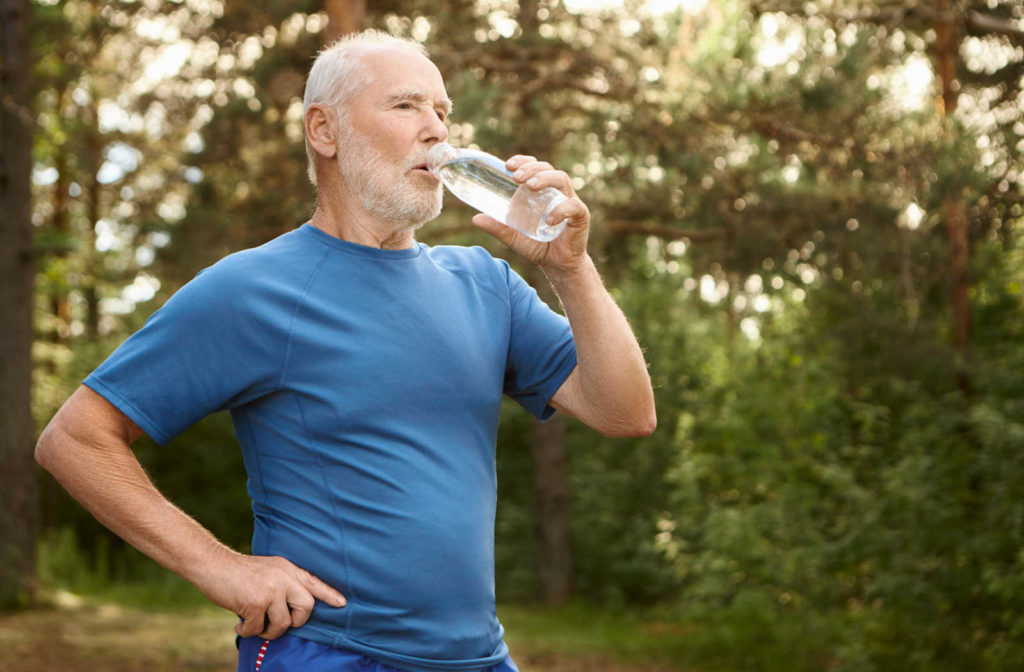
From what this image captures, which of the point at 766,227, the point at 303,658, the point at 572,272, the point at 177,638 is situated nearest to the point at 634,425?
the point at 572,272

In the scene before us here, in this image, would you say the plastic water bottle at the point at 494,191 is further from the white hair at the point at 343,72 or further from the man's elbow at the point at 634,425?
the man's elbow at the point at 634,425

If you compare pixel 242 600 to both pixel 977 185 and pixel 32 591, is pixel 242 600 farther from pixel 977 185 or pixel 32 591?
pixel 32 591

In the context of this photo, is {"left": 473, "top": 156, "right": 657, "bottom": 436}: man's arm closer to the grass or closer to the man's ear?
the man's ear

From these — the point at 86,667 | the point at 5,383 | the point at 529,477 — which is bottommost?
the point at 86,667

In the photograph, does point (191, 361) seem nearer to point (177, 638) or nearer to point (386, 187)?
point (386, 187)

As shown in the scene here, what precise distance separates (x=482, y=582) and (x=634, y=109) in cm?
805

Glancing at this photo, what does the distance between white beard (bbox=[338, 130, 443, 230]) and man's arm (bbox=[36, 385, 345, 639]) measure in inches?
23.8

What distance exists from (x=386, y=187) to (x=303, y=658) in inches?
34.3

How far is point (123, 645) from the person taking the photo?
9047 millimetres

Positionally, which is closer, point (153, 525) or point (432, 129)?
point (153, 525)

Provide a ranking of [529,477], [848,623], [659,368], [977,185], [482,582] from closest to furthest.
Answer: [482,582], [977,185], [848,623], [659,368], [529,477]

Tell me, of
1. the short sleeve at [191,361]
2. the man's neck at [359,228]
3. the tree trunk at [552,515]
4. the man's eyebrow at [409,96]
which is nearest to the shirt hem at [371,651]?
the short sleeve at [191,361]

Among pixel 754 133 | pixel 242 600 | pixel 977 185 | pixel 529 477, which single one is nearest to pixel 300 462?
pixel 242 600

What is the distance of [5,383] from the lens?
34.7 ft
